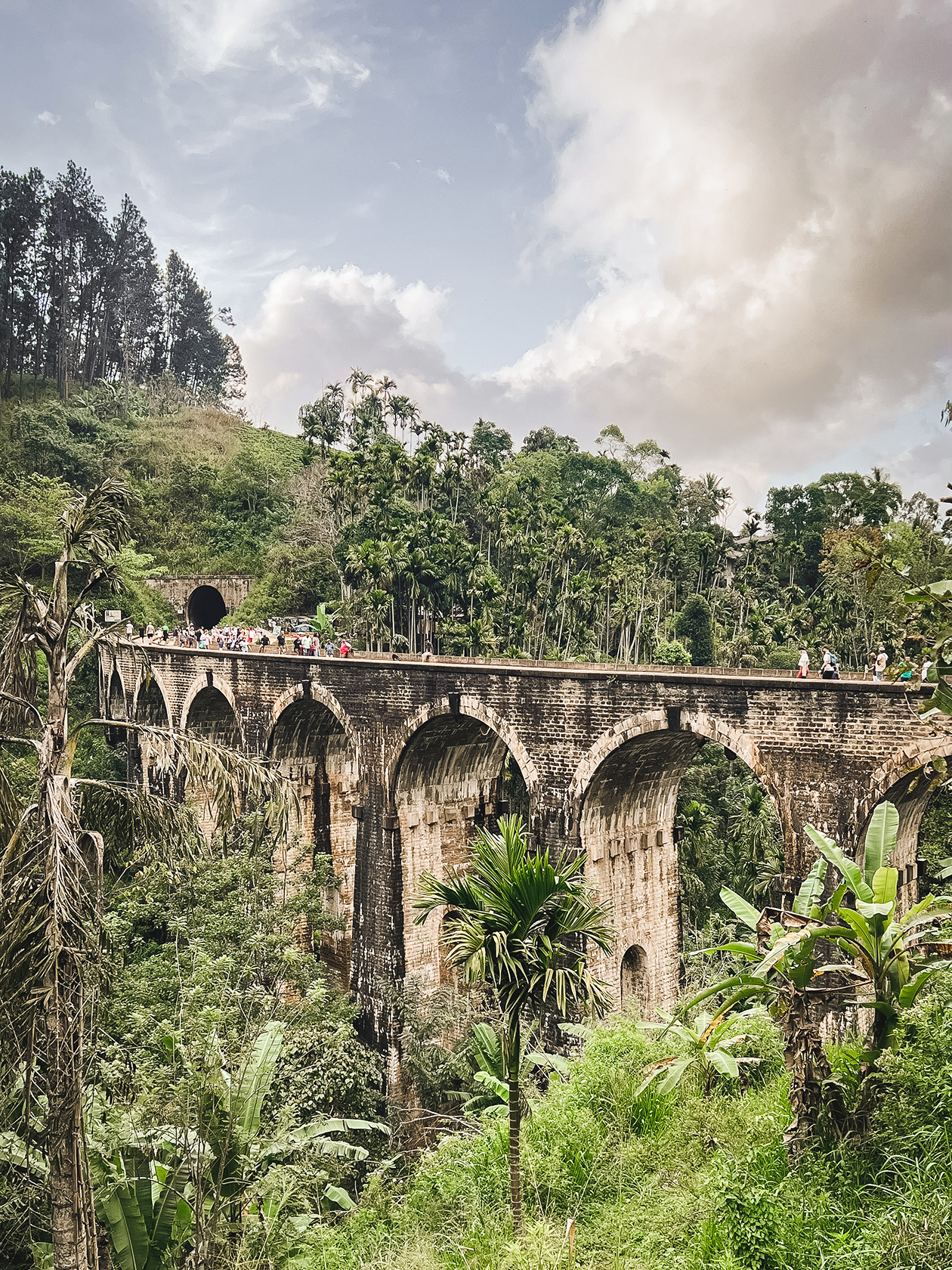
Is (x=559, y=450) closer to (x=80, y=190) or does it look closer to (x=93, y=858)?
(x=80, y=190)

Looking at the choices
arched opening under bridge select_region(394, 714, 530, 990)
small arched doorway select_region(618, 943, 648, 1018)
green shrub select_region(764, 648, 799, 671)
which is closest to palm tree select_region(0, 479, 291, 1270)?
arched opening under bridge select_region(394, 714, 530, 990)

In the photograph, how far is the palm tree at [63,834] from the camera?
18.2 feet

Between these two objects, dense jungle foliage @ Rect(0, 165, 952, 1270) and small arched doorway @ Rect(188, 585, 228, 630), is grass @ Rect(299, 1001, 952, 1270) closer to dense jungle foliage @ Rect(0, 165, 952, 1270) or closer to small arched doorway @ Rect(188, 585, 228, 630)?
dense jungle foliage @ Rect(0, 165, 952, 1270)

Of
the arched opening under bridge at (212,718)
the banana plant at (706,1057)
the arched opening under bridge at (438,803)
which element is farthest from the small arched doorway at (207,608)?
the banana plant at (706,1057)

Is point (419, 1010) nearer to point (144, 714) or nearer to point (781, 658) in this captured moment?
point (144, 714)

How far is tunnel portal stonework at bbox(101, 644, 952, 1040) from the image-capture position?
1273cm

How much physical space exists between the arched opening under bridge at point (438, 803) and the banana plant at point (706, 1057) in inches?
345

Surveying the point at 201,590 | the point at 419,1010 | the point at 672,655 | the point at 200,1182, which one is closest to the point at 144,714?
the point at 419,1010

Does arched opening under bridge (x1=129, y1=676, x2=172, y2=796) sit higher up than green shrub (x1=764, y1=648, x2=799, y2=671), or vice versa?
green shrub (x1=764, y1=648, x2=799, y2=671)

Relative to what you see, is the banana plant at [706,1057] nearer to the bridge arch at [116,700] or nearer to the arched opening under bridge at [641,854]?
the arched opening under bridge at [641,854]

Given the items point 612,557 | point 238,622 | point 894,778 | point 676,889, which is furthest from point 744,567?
point 894,778

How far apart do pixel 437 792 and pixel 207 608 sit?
112ft

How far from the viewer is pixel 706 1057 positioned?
30.5 ft

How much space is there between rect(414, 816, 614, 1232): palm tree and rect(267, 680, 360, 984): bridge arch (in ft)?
44.9
